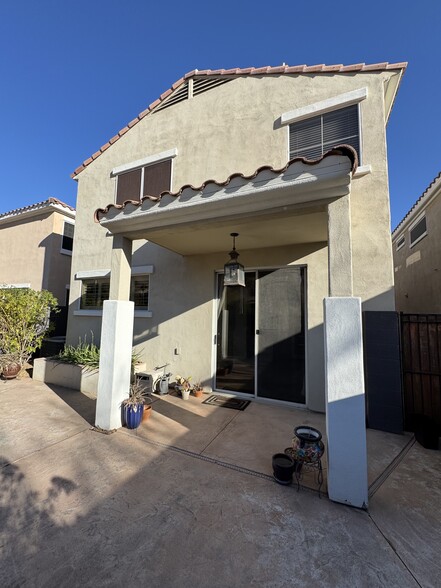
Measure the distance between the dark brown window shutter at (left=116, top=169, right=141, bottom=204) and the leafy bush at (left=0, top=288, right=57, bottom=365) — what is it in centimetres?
423

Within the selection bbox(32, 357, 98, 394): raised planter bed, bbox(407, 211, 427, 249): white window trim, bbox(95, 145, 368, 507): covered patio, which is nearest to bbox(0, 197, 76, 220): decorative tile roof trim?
bbox(32, 357, 98, 394): raised planter bed

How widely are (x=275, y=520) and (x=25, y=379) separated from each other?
313 inches

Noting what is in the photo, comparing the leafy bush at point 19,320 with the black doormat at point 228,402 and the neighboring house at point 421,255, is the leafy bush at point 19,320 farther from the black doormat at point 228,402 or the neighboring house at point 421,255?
the neighboring house at point 421,255

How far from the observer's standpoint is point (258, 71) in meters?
6.45

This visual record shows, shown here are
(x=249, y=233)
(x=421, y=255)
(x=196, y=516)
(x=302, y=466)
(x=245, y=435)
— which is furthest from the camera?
(x=421, y=255)

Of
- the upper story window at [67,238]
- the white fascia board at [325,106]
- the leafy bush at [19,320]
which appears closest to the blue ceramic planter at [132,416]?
the leafy bush at [19,320]

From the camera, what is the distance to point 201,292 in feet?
21.4

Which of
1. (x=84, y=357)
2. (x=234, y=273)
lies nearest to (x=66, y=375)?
(x=84, y=357)

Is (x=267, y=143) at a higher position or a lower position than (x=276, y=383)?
higher

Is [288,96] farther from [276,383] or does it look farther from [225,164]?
[276,383]

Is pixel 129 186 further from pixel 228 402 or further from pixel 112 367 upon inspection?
pixel 228 402

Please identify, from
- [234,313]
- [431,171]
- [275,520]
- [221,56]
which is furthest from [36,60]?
[431,171]

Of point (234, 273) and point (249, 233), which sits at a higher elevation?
point (249, 233)

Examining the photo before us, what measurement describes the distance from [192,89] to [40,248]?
8800 millimetres
